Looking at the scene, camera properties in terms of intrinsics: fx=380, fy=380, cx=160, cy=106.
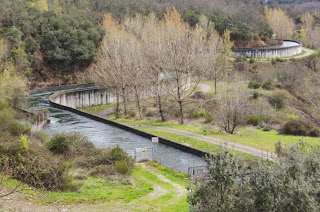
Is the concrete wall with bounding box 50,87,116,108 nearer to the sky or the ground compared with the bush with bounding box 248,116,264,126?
nearer to the sky

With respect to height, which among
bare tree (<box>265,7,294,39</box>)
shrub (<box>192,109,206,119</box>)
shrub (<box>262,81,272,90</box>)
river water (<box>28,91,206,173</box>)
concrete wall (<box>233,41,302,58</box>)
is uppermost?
bare tree (<box>265,7,294,39</box>)

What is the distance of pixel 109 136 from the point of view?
35.9 meters

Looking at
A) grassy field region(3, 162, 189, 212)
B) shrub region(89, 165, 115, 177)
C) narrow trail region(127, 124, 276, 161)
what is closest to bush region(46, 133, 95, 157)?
shrub region(89, 165, 115, 177)

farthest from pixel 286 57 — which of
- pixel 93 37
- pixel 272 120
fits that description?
pixel 272 120

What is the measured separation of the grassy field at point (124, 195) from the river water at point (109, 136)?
4.32 metres

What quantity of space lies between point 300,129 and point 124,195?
22.5 meters

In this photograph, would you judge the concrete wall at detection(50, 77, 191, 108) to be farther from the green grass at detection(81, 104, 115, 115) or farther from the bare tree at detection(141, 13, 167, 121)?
the bare tree at detection(141, 13, 167, 121)

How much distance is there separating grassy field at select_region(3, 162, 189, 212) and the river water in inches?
170

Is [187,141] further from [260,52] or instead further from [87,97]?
[260,52]

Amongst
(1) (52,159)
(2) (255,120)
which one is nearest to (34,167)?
(1) (52,159)

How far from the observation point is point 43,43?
7675 cm

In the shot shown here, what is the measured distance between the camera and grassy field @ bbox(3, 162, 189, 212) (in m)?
16.9

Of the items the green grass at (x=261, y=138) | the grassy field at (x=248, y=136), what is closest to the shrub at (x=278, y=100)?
the grassy field at (x=248, y=136)

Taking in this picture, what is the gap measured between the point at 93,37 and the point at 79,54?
15.8 ft
